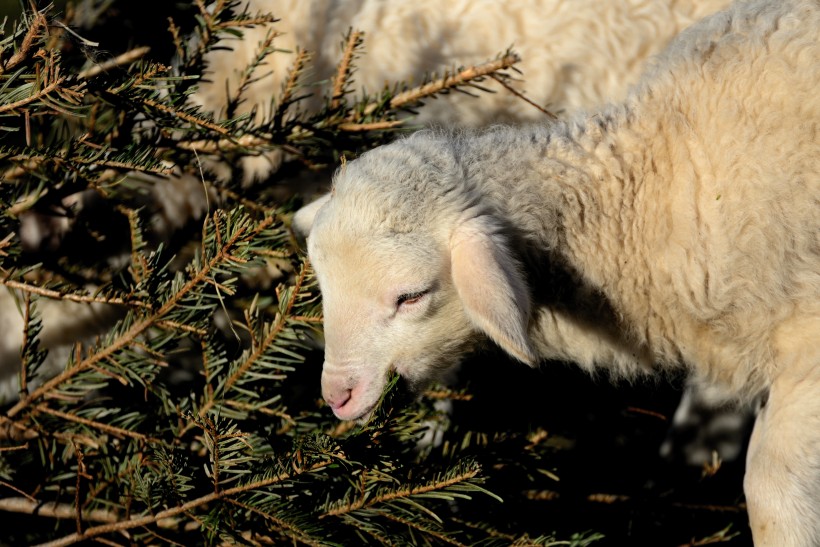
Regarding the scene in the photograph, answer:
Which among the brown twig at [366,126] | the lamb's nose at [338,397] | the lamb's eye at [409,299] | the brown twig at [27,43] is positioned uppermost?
the brown twig at [27,43]

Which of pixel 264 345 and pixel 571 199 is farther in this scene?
pixel 571 199

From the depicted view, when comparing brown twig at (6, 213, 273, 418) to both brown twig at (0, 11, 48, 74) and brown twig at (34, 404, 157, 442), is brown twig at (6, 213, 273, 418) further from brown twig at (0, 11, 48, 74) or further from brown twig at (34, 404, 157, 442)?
brown twig at (0, 11, 48, 74)

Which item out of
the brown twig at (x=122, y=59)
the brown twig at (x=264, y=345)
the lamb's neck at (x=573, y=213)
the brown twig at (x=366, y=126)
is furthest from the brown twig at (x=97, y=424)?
the lamb's neck at (x=573, y=213)

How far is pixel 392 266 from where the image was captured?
2508 millimetres

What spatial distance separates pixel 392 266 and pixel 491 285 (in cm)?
31

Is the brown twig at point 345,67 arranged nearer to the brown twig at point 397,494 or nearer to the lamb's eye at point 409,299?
the lamb's eye at point 409,299

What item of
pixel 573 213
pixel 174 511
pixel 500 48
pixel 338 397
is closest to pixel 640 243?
pixel 573 213

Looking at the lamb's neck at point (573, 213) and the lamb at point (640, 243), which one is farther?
the lamb's neck at point (573, 213)

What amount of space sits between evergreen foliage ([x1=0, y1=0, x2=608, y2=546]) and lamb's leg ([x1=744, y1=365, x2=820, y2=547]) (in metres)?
0.47

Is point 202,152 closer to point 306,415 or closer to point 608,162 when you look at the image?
point 306,415

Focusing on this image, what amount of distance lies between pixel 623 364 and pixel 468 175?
2.70 feet

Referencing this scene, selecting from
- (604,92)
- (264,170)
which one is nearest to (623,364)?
(604,92)

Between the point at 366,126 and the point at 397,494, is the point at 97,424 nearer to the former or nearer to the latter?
the point at 397,494

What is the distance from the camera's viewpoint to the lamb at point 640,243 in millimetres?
2492
